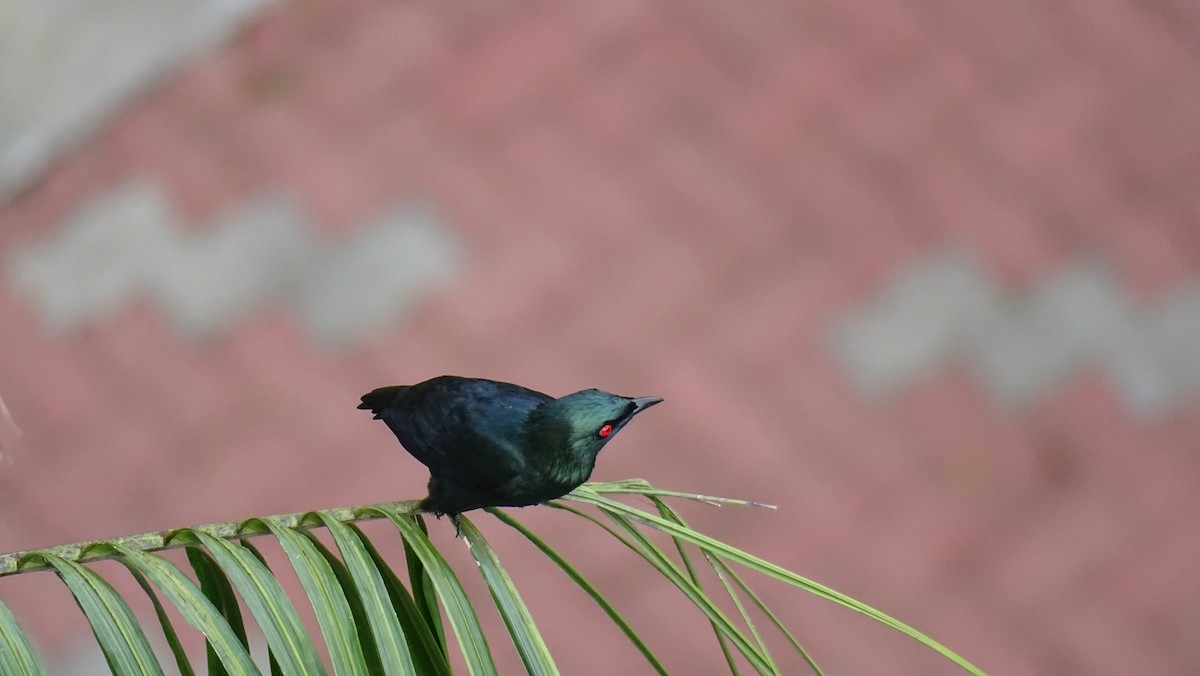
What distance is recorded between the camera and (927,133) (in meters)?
2.26

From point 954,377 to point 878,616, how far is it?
171 cm

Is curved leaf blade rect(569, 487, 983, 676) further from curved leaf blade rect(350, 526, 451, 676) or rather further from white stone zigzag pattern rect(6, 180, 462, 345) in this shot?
white stone zigzag pattern rect(6, 180, 462, 345)

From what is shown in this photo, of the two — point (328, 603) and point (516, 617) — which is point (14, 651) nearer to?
point (328, 603)

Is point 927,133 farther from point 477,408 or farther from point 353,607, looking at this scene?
point 353,607

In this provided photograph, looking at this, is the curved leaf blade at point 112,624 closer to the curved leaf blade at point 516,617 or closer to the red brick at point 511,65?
the curved leaf blade at point 516,617

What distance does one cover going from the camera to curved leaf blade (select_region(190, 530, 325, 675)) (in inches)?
23.1

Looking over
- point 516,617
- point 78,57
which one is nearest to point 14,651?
point 516,617

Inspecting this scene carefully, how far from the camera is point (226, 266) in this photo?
221 centimetres

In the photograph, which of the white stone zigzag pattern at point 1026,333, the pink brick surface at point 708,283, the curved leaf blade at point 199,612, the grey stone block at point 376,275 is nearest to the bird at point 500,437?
the curved leaf blade at point 199,612

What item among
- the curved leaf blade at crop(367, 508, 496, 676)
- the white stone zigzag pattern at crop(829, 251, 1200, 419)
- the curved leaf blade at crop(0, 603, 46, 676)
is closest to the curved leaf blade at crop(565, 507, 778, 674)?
the curved leaf blade at crop(367, 508, 496, 676)

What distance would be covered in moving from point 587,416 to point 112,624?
345 mm

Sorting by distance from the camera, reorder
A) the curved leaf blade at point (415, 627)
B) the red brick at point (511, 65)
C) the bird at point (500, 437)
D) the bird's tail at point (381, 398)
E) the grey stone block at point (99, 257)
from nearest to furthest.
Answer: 1. the curved leaf blade at point (415, 627)
2. the bird at point (500, 437)
3. the bird's tail at point (381, 398)
4. the grey stone block at point (99, 257)
5. the red brick at point (511, 65)

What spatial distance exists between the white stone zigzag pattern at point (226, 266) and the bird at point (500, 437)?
1.36m

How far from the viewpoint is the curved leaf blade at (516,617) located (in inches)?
24.4
